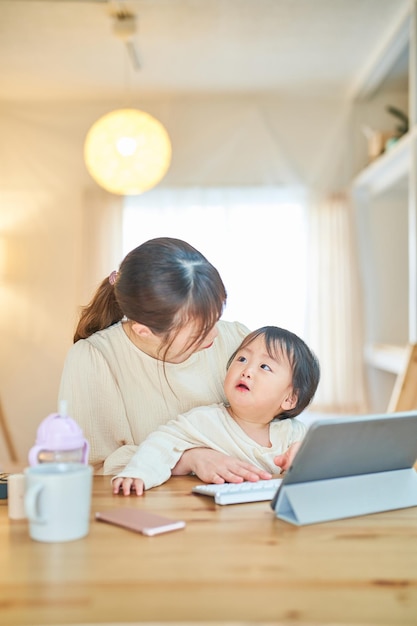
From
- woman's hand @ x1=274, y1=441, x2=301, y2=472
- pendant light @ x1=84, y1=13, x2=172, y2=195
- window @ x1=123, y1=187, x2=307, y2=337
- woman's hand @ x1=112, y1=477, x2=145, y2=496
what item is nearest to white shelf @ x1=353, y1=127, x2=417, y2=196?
window @ x1=123, y1=187, x2=307, y2=337

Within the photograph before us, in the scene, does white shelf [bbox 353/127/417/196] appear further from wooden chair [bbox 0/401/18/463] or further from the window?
wooden chair [bbox 0/401/18/463]

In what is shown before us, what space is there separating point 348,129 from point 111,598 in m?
4.72

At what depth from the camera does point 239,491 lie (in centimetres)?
121

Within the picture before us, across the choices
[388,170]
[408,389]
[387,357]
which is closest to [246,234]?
[388,170]

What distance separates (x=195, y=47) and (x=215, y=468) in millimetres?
3284

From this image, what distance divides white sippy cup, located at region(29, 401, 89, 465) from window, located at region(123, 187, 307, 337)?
400 centimetres

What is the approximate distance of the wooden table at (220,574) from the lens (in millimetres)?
Result: 767

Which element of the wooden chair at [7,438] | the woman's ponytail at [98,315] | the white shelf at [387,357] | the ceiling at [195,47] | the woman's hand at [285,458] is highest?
the ceiling at [195,47]

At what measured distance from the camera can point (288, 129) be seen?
16.9 feet

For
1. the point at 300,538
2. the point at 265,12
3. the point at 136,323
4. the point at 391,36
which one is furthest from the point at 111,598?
the point at 391,36

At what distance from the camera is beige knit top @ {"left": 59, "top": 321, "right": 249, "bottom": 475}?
1.62 meters

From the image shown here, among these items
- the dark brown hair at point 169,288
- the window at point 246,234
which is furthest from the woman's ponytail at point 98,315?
the window at point 246,234

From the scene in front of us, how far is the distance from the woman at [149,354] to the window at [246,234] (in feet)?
10.6

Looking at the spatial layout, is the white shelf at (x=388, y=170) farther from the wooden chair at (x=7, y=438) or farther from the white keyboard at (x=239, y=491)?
the wooden chair at (x=7, y=438)
